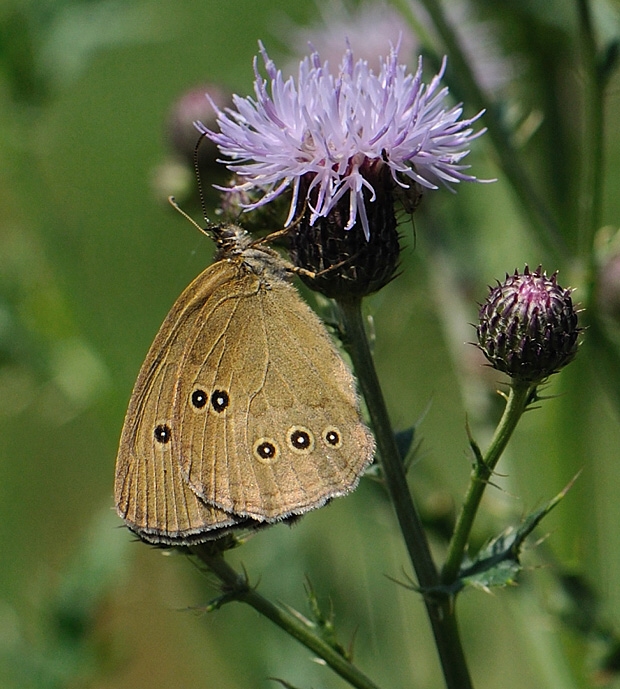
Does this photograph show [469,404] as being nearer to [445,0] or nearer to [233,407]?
[233,407]

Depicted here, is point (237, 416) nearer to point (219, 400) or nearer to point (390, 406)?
point (219, 400)

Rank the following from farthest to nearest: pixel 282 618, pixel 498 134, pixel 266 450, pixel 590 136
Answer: pixel 498 134
pixel 590 136
pixel 266 450
pixel 282 618

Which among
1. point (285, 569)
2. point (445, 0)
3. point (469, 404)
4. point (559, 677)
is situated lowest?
point (559, 677)

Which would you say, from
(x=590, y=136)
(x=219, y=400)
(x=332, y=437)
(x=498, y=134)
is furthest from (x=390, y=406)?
(x=332, y=437)

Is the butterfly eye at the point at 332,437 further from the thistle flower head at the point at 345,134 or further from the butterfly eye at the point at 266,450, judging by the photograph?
the thistle flower head at the point at 345,134

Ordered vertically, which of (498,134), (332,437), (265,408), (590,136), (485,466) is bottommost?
(485,466)

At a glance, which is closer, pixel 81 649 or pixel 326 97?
pixel 326 97

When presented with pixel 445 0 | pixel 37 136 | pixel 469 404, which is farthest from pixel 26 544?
pixel 445 0
